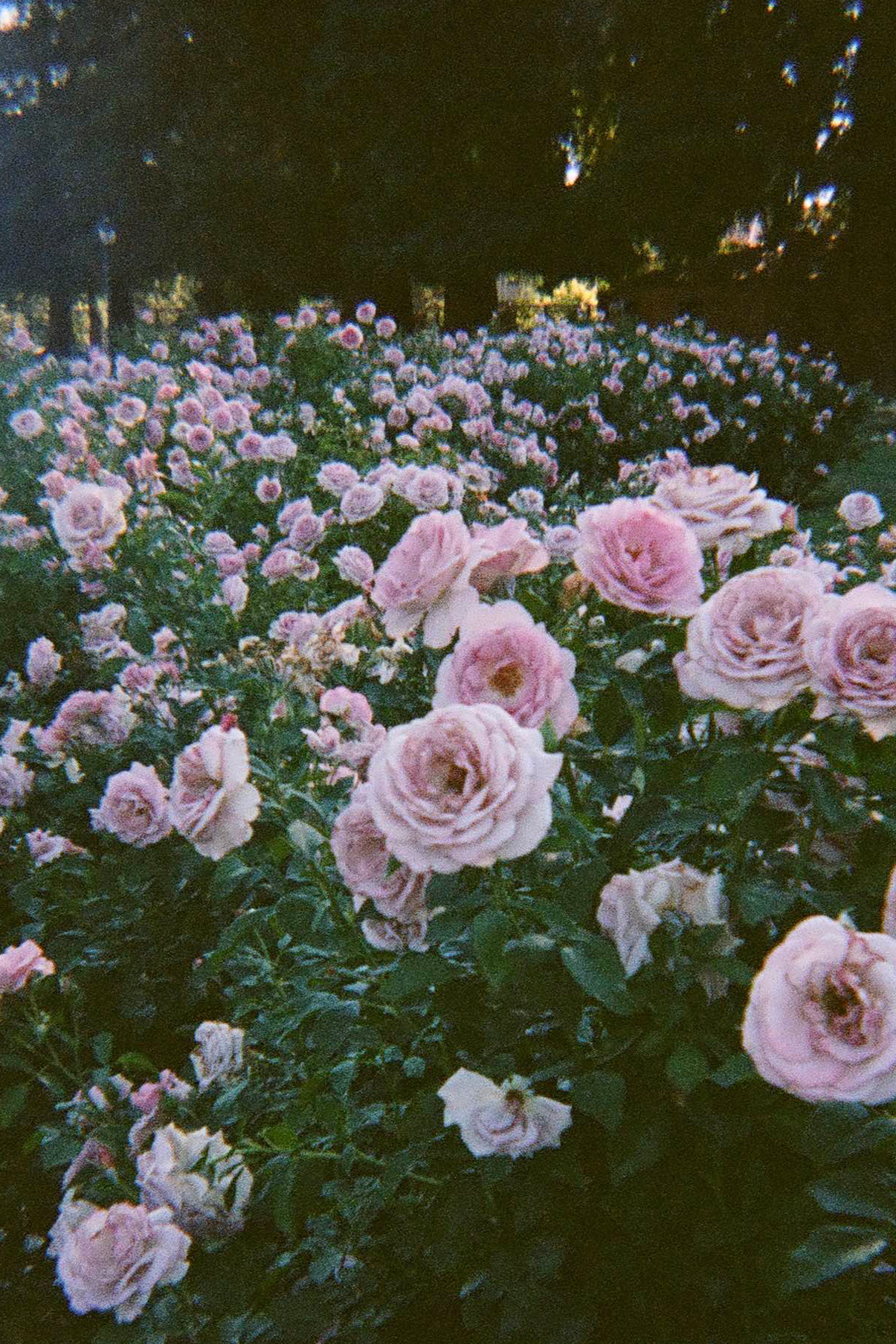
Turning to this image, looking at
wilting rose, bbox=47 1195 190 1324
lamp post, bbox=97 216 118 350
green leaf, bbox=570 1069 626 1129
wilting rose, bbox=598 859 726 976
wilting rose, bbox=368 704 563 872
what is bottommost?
wilting rose, bbox=47 1195 190 1324

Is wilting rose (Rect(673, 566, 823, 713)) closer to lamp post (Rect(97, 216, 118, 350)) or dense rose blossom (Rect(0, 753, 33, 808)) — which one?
dense rose blossom (Rect(0, 753, 33, 808))

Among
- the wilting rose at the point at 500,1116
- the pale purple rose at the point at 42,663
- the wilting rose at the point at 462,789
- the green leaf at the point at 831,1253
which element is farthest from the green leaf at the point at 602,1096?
the pale purple rose at the point at 42,663

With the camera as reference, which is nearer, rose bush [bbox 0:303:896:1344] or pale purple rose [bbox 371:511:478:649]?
rose bush [bbox 0:303:896:1344]

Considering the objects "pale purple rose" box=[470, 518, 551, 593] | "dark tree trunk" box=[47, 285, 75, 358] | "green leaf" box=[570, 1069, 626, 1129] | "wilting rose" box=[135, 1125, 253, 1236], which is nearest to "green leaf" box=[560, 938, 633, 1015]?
"green leaf" box=[570, 1069, 626, 1129]

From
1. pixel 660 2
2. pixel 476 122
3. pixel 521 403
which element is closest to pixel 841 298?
pixel 660 2

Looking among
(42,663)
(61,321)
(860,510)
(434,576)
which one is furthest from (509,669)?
(61,321)

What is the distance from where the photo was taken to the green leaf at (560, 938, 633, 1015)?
0.96 metres

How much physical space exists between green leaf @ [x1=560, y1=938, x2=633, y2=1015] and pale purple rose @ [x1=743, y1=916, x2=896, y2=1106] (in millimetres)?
159

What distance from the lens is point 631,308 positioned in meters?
18.9

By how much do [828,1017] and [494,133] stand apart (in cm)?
1701

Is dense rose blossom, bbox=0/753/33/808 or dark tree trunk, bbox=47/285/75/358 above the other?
dark tree trunk, bbox=47/285/75/358

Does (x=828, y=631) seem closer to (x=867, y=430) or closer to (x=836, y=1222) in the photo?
(x=836, y=1222)

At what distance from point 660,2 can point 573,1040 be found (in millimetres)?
17789

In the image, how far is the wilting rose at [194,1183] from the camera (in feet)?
4.32
